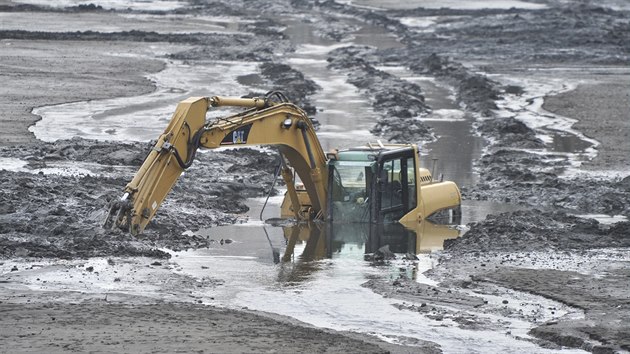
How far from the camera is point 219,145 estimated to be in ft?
67.1

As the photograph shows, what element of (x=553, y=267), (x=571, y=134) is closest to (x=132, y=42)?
(x=571, y=134)

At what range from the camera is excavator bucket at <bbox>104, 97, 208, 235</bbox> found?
1914 centimetres

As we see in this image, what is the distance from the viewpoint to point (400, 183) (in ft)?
77.4

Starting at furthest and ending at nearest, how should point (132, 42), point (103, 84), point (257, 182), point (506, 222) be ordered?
point (132, 42)
point (103, 84)
point (257, 182)
point (506, 222)

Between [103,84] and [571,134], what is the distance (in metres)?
18.0

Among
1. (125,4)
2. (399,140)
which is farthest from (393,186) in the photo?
(125,4)

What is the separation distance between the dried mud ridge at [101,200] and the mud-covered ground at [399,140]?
4 cm

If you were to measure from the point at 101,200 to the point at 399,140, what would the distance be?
14.5 meters

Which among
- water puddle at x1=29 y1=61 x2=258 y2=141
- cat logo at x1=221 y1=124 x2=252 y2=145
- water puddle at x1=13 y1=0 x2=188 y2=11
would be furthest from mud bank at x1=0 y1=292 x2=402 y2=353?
water puddle at x1=13 y1=0 x2=188 y2=11

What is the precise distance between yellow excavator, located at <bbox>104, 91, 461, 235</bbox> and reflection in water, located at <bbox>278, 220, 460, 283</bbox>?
0.63 feet

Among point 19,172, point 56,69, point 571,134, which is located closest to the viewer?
point 19,172

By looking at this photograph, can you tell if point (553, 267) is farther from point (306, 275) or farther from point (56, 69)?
point (56, 69)

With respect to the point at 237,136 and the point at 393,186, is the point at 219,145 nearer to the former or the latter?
the point at 237,136

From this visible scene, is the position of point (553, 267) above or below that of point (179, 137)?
below
